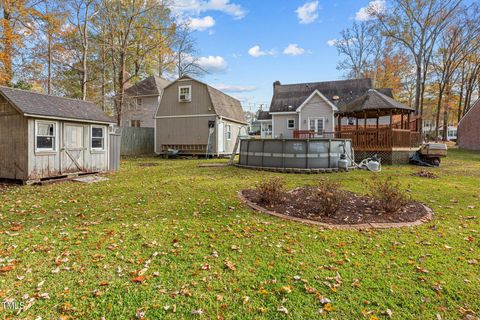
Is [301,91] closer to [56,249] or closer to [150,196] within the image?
[150,196]

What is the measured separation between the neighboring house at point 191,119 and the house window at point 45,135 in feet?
32.7

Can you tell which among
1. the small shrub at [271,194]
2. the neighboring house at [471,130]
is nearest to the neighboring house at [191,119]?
the small shrub at [271,194]

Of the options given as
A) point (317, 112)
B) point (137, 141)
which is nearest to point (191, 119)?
point (137, 141)

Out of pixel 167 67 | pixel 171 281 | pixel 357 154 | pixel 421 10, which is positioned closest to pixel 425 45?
pixel 421 10

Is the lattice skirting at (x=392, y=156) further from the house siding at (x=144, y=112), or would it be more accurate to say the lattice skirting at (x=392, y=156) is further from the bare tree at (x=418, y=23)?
the house siding at (x=144, y=112)

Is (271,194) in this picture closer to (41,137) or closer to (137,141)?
(41,137)

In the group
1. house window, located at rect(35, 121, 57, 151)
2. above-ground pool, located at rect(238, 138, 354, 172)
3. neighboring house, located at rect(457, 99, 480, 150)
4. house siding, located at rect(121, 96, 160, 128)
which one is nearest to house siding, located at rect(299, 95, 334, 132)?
above-ground pool, located at rect(238, 138, 354, 172)

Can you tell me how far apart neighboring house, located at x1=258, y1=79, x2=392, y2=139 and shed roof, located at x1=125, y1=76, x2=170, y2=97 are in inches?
454

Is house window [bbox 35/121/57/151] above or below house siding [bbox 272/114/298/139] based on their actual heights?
below

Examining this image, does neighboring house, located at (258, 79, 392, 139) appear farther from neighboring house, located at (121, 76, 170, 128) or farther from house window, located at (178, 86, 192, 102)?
neighboring house, located at (121, 76, 170, 128)

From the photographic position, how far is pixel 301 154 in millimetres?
10992

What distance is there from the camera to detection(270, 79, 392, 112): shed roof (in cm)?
2542

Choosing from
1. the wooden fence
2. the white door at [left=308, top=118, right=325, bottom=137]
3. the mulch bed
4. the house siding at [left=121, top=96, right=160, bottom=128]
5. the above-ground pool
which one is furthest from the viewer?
the house siding at [left=121, top=96, right=160, bottom=128]

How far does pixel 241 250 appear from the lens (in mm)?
3666
